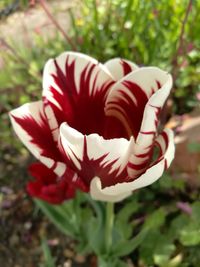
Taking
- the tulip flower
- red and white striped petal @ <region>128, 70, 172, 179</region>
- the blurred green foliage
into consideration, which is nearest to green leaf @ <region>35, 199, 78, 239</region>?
the blurred green foliage

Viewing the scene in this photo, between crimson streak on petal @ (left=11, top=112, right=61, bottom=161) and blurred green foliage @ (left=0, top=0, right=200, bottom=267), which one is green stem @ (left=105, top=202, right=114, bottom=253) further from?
crimson streak on petal @ (left=11, top=112, right=61, bottom=161)

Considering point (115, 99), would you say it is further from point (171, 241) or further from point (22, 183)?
point (22, 183)

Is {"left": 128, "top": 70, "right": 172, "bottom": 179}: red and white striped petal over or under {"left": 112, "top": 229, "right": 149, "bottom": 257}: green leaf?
over

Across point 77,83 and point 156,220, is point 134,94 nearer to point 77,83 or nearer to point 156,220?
point 77,83

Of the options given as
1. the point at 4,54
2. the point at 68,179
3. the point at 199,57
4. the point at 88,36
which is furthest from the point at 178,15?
the point at 68,179

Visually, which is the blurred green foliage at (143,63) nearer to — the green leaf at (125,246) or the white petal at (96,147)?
the green leaf at (125,246)

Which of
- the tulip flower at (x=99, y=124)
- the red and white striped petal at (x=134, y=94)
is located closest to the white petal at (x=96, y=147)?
the tulip flower at (x=99, y=124)

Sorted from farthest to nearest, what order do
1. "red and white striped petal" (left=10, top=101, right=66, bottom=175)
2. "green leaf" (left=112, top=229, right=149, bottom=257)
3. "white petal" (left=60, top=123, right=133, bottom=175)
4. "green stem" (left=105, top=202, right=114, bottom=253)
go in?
1. "green leaf" (left=112, top=229, right=149, bottom=257)
2. "green stem" (left=105, top=202, right=114, bottom=253)
3. "red and white striped petal" (left=10, top=101, right=66, bottom=175)
4. "white petal" (left=60, top=123, right=133, bottom=175)

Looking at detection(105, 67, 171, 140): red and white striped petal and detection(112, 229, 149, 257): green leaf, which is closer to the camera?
detection(105, 67, 171, 140): red and white striped petal
